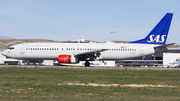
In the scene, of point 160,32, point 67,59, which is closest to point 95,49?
point 67,59

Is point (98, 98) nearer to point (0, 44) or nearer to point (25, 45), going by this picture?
point (25, 45)

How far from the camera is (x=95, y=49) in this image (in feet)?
126

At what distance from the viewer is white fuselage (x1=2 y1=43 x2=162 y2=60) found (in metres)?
37.5

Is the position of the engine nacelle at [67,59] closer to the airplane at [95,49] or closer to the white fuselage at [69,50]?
the airplane at [95,49]

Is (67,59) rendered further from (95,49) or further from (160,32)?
(160,32)

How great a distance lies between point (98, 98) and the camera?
11875 mm

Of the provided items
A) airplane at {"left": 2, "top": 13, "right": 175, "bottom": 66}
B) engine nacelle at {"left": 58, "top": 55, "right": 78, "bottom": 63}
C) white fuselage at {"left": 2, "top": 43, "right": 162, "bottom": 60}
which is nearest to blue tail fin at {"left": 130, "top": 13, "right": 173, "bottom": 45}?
airplane at {"left": 2, "top": 13, "right": 175, "bottom": 66}

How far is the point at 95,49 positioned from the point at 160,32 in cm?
1098

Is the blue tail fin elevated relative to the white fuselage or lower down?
elevated

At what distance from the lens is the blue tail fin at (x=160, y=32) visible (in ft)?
130

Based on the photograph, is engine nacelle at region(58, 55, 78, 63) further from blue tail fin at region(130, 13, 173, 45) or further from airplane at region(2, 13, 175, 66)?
blue tail fin at region(130, 13, 173, 45)

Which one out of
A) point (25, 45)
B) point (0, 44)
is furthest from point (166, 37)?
point (0, 44)

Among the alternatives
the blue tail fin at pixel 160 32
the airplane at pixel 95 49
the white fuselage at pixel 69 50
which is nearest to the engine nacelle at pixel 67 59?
the airplane at pixel 95 49

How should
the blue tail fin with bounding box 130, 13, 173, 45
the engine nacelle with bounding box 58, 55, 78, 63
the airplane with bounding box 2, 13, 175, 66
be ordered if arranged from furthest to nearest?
the blue tail fin with bounding box 130, 13, 173, 45
the airplane with bounding box 2, 13, 175, 66
the engine nacelle with bounding box 58, 55, 78, 63
